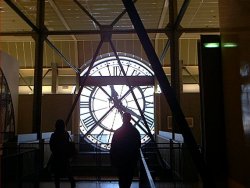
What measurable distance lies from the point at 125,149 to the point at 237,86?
2.09 meters

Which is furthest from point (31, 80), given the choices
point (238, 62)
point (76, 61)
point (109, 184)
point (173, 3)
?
point (238, 62)

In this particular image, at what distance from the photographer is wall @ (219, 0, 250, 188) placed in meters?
4.18

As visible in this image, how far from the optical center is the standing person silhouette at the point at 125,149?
5.69m

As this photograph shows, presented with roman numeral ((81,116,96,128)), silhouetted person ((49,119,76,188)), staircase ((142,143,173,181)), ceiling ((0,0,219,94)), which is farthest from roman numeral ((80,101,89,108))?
silhouetted person ((49,119,76,188))

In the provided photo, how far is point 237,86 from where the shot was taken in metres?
4.54

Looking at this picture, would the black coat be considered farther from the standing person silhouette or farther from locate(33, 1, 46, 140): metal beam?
locate(33, 1, 46, 140): metal beam

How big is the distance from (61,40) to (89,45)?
66.4 inches

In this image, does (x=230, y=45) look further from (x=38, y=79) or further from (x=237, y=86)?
(x=38, y=79)

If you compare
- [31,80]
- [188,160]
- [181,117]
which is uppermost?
[31,80]

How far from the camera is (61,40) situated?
827 inches

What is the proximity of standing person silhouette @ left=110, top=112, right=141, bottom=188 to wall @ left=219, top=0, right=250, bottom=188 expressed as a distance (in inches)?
60.5

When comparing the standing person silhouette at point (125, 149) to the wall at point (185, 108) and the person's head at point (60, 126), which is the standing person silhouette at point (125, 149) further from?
the wall at point (185, 108)

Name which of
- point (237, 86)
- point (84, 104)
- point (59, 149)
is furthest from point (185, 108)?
point (237, 86)

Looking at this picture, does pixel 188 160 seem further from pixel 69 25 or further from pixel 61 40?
pixel 61 40
